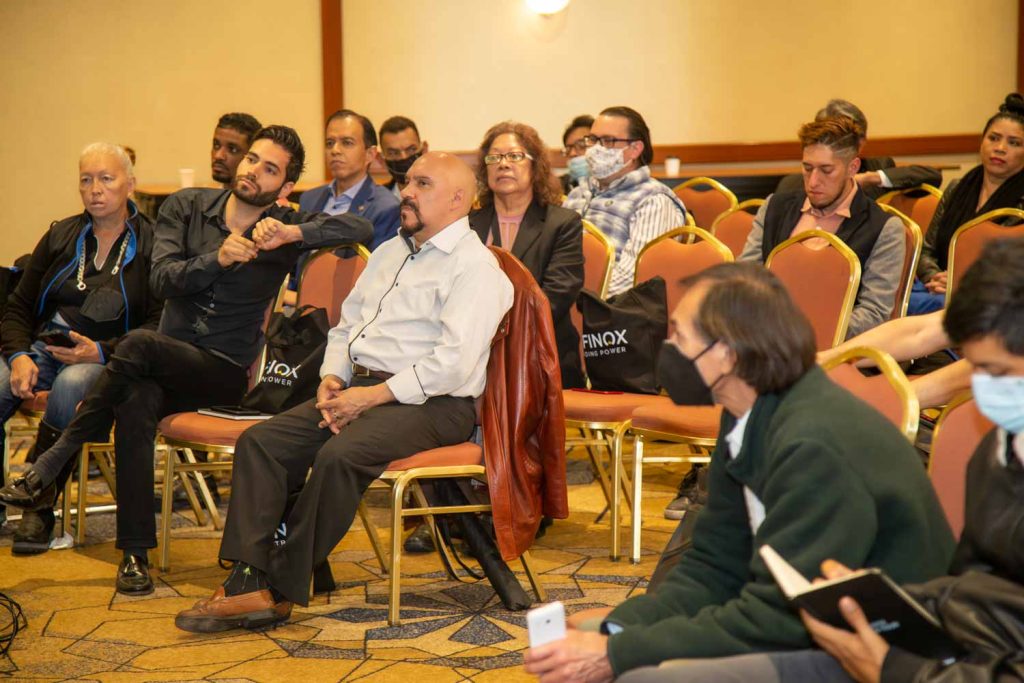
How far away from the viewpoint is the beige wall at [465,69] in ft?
28.1

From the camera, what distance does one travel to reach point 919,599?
162 centimetres

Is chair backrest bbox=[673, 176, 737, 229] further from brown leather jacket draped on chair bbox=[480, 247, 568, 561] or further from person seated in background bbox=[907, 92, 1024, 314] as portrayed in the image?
brown leather jacket draped on chair bbox=[480, 247, 568, 561]

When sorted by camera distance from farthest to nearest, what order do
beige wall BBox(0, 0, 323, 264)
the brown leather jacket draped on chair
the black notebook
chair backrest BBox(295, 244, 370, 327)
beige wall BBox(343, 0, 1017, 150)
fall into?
beige wall BBox(0, 0, 323, 264), beige wall BBox(343, 0, 1017, 150), chair backrest BBox(295, 244, 370, 327), the brown leather jacket draped on chair, the black notebook

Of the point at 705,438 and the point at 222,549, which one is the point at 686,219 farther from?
the point at 222,549

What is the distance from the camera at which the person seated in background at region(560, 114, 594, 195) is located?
21.3ft

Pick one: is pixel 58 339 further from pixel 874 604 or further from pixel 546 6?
pixel 546 6


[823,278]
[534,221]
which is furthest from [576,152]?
[823,278]

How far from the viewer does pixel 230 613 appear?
3.22m

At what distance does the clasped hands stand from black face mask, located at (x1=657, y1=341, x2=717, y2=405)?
87.6 inches

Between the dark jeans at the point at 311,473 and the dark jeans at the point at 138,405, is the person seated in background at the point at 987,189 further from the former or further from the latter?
the dark jeans at the point at 138,405

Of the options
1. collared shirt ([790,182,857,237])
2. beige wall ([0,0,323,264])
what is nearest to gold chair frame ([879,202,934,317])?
collared shirt ([790,182,857,237])

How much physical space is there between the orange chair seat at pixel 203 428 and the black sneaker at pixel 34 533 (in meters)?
0.70

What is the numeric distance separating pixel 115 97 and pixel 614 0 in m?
3.75

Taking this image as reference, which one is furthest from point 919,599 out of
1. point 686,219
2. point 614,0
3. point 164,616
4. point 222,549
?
point 614,0
